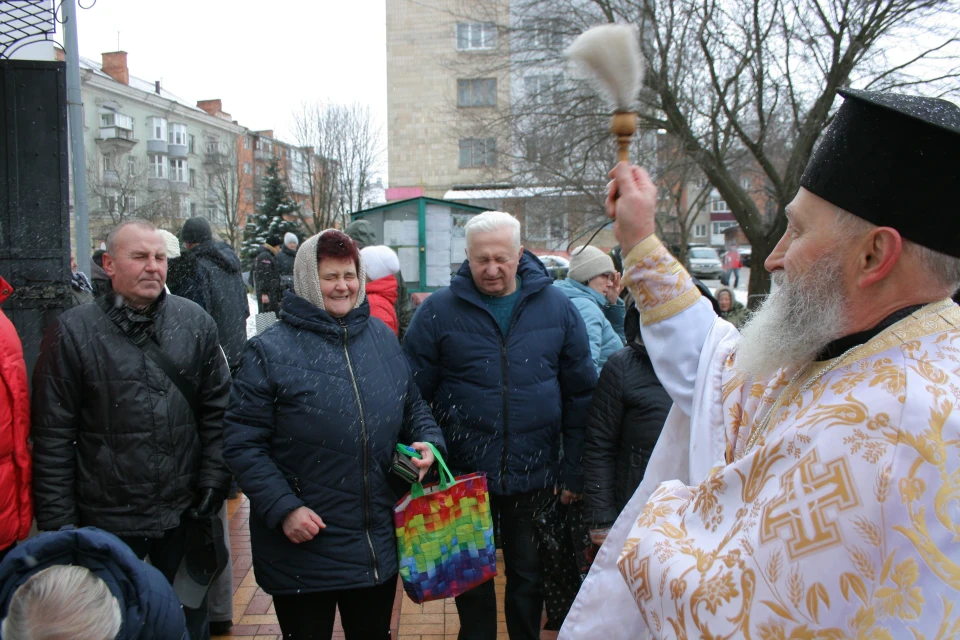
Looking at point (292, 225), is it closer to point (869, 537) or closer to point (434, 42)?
point (434, 42)

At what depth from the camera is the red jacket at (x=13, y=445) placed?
8.89 feet

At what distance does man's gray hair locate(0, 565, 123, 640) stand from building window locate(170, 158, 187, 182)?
5501 cm

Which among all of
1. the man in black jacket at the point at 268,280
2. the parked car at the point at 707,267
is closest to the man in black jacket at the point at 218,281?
the man in black jacket at the point at 268,280

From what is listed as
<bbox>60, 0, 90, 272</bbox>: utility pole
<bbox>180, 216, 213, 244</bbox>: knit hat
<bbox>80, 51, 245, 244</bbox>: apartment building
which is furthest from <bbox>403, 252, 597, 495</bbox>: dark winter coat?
<bbox>80, 51, 245, 244</bbox>: apartment building

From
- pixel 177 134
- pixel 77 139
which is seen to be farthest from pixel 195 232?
pixel 177 134

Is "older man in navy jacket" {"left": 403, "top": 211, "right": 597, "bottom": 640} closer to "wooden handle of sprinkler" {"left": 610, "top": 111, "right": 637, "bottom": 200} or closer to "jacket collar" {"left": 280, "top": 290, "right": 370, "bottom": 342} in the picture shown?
"jacket collar" {"left": 280, "top": 290, "right": 370, "bottom": 342}

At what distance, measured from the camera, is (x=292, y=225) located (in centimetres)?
2862

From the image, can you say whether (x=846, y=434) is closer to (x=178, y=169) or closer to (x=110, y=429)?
(x=110, y=429)

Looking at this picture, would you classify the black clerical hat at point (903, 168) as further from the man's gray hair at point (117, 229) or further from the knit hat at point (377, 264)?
the knit hat at point (377, 264)

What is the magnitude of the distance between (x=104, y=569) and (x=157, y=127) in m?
53.0

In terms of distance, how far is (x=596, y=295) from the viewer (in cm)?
462

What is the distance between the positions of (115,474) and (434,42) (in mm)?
35270

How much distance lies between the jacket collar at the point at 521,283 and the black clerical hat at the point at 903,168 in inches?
84.5

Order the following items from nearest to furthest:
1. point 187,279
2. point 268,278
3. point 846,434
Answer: point 846,434, point 187,279, point 268,278
